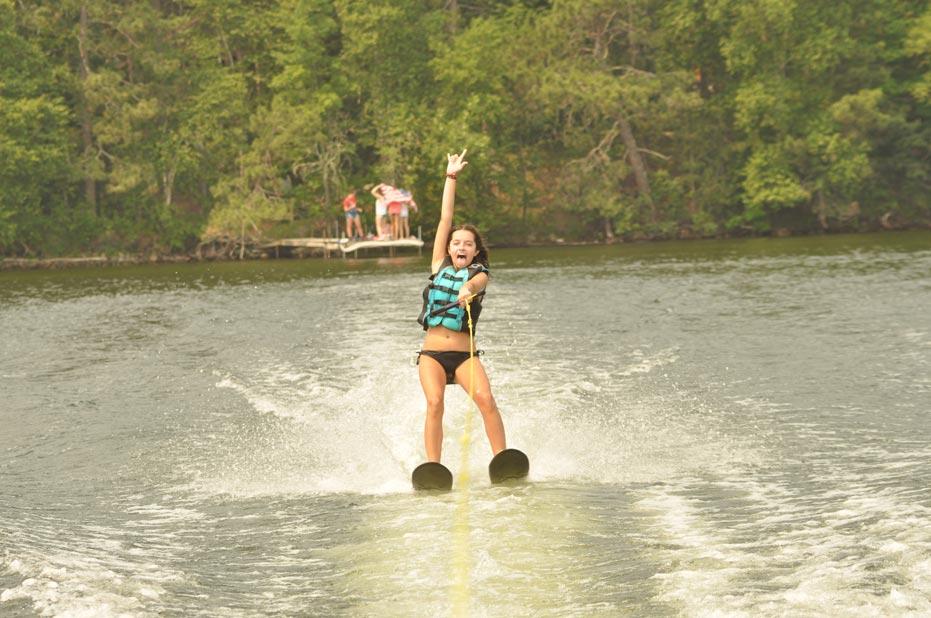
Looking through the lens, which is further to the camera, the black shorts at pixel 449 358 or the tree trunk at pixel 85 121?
Answer: the tree trunk at pixel 85 121

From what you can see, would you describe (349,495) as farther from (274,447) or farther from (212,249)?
(212,249)

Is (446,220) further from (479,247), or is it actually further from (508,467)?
(508,467)

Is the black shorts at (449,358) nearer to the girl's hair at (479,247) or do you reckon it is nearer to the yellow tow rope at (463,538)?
the yellow tow rope at (463,538)

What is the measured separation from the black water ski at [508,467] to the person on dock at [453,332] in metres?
0.16

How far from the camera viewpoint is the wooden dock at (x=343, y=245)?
40719mm

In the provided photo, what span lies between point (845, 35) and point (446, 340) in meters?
39.5

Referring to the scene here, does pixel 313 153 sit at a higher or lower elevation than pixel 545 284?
higher

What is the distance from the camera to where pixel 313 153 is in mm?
44500

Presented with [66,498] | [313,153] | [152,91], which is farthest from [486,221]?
[66,498]

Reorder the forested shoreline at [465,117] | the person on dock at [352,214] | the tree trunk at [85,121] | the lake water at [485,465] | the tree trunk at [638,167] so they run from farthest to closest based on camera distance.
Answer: the tree trunk at [638,167] → the forested shoreline at [465,117] → the tree trunk at [85,121] → the person on dock at [352,214] → the lake water at [485,465]

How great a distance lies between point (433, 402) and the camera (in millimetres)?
9016

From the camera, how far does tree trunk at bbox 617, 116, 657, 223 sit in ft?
152

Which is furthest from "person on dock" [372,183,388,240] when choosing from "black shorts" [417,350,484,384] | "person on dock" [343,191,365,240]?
"black shorts" [417,350,484,384]

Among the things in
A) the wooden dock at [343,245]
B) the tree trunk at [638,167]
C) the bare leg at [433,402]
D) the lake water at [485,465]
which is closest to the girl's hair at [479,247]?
the bare leg at [433,402]
